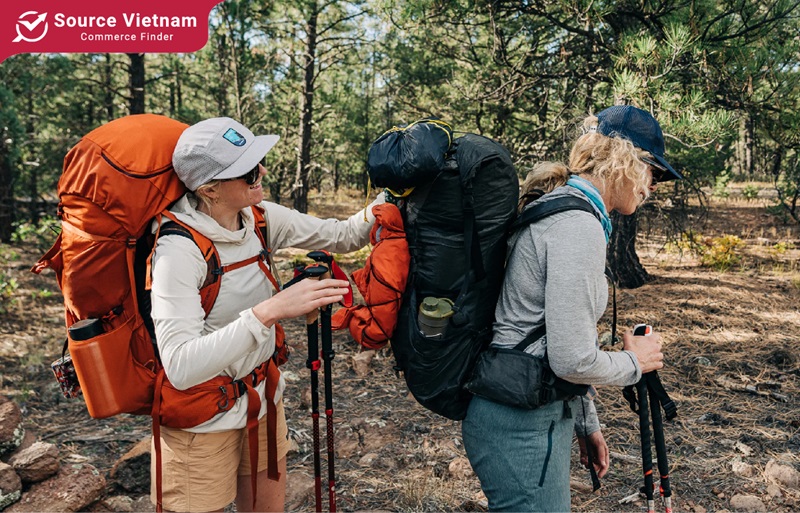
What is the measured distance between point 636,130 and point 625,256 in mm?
6528

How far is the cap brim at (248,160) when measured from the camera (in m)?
1.90

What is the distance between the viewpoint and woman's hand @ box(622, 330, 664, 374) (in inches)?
76.0

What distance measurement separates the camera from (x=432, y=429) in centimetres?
449

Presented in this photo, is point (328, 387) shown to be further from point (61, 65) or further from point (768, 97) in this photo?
point (61, 65)

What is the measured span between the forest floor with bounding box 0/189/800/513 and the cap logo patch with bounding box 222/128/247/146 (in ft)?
8.38

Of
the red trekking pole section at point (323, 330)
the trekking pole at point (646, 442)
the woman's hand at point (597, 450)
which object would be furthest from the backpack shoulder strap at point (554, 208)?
the woman's hand at point (597, 450)

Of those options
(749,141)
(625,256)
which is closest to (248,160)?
(625,256)

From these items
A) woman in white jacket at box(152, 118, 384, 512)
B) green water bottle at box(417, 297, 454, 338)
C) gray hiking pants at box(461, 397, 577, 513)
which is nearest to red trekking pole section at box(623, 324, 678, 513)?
gray hiking pants at box(461, 397, 577, 513)

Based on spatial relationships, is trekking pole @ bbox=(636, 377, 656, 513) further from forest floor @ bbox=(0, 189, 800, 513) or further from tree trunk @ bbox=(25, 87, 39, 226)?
tree trunk @ bbox=(25, 87, 39, 226)

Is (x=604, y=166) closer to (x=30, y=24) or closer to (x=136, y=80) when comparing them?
(x=30, y=24)

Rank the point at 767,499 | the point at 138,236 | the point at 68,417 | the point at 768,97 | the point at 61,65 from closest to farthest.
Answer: the point at 138,236 → the point at 767,499 → the point at 68,417 → the point at 768,97 → the point at 61,65

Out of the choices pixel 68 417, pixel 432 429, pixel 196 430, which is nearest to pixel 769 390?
pixel 432 429

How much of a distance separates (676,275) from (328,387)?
7.88 metres

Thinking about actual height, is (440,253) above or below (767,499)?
above
